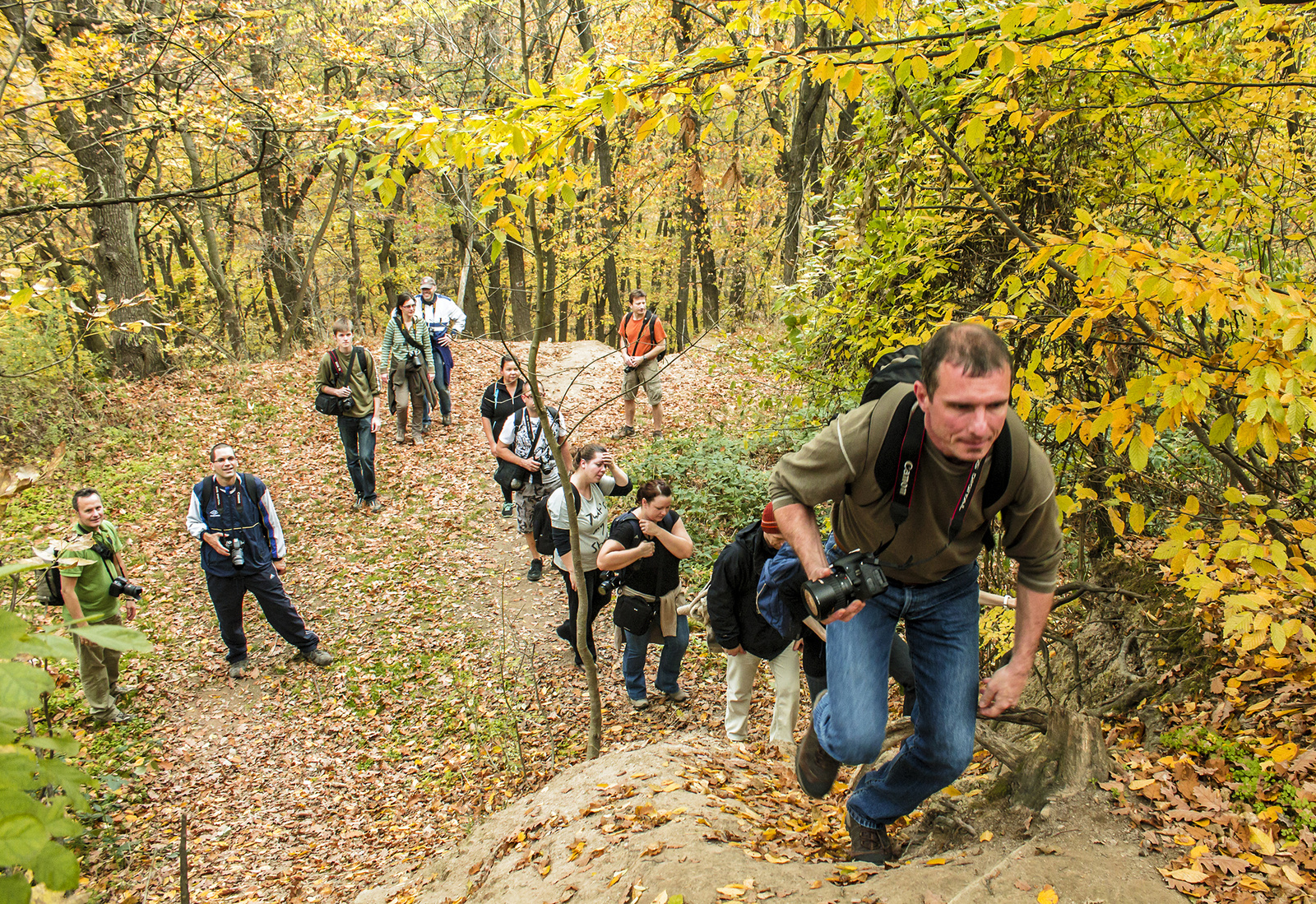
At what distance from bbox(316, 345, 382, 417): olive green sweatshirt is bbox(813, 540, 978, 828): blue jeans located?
8156mm

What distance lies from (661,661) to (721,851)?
3.04 meters

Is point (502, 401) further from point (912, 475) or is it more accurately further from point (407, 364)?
point (912, 475)

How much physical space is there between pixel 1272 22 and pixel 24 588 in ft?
34.7

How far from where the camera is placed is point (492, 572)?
9672 mm

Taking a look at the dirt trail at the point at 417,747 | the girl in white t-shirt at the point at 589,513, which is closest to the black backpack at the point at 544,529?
the girl in white t-shirt at the point at 589,513

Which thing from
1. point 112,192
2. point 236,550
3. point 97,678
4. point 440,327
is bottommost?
point 97,678

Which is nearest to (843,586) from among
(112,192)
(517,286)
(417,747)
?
(417,747)

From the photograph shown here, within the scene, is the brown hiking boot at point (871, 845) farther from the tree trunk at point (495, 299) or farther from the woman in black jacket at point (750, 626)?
the tree trunk at point (495, 299)

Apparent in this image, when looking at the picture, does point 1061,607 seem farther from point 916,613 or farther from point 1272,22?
point 1272,22

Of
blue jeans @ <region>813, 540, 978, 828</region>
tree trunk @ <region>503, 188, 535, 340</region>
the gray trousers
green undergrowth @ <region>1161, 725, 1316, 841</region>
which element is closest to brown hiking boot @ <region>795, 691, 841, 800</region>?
blue jeans @ <region>813, 540, 978, 828</region>

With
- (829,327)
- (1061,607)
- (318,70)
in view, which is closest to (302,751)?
(829,327)

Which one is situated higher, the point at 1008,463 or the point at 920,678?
the point at 1008,463

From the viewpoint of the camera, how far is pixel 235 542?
7242 millimetres

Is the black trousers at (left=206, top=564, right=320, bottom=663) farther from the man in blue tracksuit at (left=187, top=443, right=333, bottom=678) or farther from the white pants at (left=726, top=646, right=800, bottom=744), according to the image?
the white pants at (left=726, top=646, right=800, bottom=744)
